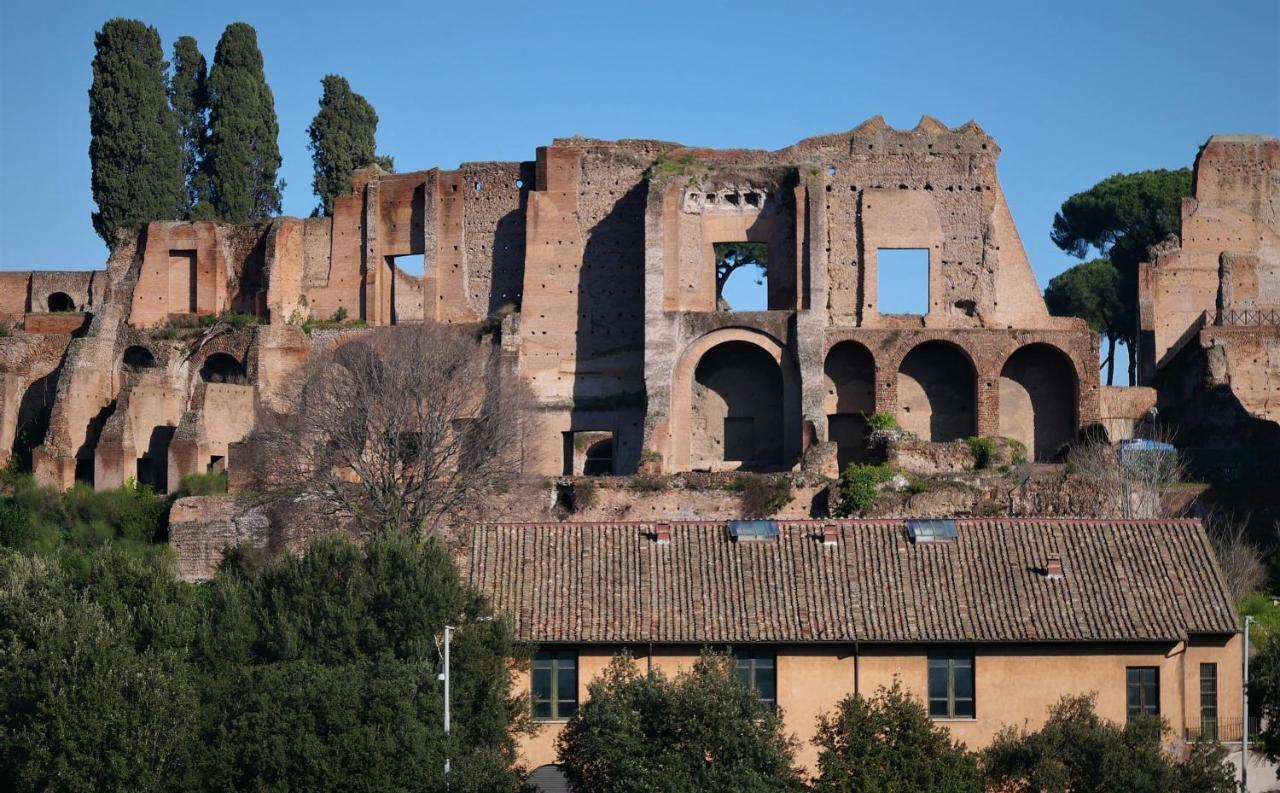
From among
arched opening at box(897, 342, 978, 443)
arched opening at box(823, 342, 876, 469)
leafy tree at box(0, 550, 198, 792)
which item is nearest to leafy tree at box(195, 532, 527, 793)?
leafy tree at box(0, 550, 198, 792)

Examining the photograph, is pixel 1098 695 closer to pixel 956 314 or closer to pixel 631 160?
pixel 956 314

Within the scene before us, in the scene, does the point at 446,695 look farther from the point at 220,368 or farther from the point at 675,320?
the point at 220,368

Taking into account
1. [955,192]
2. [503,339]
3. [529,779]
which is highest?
[955,192]

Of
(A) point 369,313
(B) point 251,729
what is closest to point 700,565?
(B) point 251,729

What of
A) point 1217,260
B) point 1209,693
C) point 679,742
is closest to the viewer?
point 679,742

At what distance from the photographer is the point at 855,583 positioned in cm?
3331

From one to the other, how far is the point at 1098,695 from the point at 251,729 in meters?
11.5

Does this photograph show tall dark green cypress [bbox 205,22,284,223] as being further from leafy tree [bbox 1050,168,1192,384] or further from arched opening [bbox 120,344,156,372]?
leafy tree [bbox 1050,168,1192,384]

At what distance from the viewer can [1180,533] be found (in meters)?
34.5

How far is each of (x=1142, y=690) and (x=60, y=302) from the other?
34400 mm

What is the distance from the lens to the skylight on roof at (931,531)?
1345 inches

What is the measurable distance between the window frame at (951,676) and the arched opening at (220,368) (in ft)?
82.1

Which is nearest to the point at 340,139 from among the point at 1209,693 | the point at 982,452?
the point at 982,452

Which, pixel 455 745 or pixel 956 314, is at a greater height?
pixel 956 314
